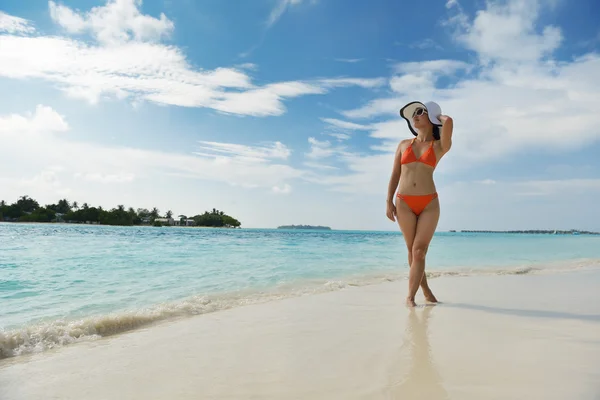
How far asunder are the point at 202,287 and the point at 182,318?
206cm

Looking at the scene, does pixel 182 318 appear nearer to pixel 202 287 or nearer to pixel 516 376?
pixel 202 287

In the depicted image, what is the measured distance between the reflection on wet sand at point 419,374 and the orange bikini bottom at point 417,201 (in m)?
1.59

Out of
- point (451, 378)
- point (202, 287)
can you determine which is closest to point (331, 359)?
point (451, 378)

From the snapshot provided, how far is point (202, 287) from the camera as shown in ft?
20.3

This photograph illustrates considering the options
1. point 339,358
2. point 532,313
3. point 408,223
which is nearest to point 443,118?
point 408,223

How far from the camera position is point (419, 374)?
7.15 feet

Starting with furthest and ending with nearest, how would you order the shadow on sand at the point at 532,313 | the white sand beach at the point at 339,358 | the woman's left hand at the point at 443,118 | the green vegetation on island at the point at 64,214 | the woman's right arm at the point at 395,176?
1. the green vegetation on island at the point at 64,214
2. the woman's right arm at the point at 395,176
3. the woman's left hand at the point at 443,118
4. the shadow on sand at the point at 532,313
5. the white sand beach at the point at 339,358

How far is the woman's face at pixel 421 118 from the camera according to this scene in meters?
4.48

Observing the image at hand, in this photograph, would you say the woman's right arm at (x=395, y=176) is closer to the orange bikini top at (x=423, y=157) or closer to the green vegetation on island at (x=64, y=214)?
the orange bikini top at (x=423, y=157)

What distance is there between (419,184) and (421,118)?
751mm

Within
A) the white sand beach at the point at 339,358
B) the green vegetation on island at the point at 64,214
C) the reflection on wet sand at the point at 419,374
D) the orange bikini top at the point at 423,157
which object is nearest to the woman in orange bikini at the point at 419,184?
the orange bikini top at the point at 423,157

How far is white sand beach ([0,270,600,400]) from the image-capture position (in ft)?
6.63

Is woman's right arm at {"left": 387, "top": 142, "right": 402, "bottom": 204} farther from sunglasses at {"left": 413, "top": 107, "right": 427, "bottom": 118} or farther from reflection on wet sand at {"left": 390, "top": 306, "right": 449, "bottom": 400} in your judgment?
reflection on wet sand at {"left": 390, "top": 306, "right": 449, "bottom": 400}

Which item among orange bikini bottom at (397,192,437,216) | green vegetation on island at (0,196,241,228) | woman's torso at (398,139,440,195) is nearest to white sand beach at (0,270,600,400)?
orange bikini bottom at (397,192,437,216)
